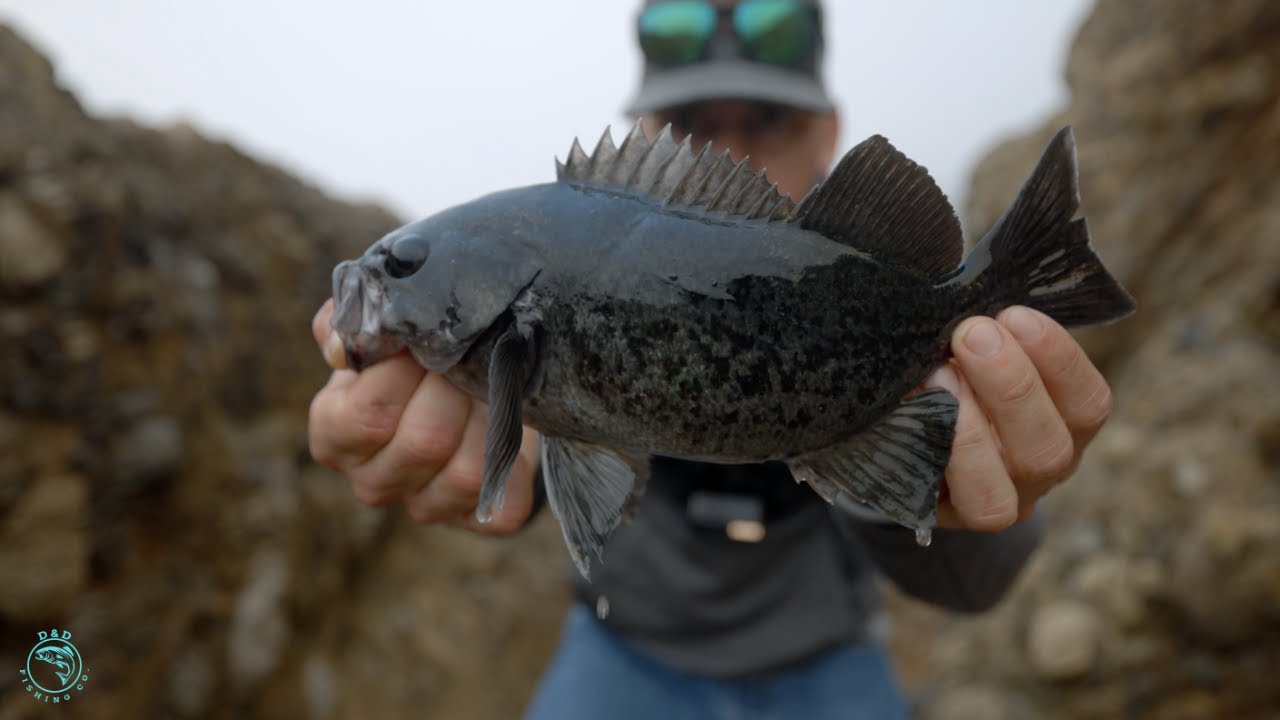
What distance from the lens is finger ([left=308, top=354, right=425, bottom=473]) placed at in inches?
79.5

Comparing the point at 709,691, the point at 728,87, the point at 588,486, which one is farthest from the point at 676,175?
the point at 709,691

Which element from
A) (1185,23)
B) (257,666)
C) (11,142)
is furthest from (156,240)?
(1185,23)

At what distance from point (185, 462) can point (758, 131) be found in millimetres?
3526

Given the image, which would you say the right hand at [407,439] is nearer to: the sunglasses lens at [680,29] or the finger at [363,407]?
the finger at [363,407]

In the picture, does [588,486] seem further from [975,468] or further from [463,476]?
[975,468]

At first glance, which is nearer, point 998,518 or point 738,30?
point 998,518

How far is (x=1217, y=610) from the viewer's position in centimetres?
451

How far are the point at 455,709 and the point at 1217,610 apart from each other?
17.1 ft

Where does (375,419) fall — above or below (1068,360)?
below

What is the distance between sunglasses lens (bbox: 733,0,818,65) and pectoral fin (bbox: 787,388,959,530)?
2615 millimetres

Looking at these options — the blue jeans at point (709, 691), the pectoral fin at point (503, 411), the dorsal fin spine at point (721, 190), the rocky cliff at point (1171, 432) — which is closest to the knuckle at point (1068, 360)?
the dorsal fin spine at point (721, 190)

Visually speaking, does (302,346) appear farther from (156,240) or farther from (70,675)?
(70,675)

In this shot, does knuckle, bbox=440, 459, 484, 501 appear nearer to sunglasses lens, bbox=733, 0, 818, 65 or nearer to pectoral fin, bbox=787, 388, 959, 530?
pectoral fin, bbox=787, 388, 959, 530

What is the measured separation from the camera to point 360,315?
1887 millimetres
